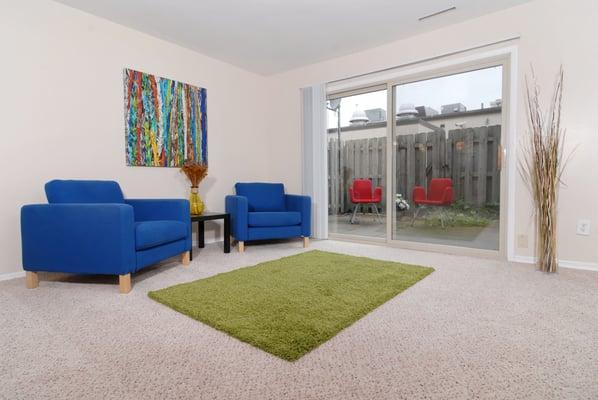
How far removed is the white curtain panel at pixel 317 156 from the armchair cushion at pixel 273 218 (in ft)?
2.15

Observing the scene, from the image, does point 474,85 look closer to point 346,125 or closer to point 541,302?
point 346,125

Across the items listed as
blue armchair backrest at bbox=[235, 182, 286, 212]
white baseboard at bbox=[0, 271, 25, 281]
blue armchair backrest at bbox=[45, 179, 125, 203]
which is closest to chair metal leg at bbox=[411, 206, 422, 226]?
blue armchair backrest at bbox=[235, 182, 286, 212]

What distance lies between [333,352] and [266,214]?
2337mm

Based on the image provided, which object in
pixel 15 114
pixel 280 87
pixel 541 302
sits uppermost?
pixel 280 87

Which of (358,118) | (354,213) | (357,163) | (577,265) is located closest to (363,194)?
(354,213)

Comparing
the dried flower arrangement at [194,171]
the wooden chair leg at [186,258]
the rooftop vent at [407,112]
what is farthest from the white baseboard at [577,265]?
the dried flower arrangement at [194,171]

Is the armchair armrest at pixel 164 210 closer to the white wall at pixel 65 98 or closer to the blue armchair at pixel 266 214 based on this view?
the white wall at pixel 65 98

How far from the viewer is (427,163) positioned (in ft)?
12.3

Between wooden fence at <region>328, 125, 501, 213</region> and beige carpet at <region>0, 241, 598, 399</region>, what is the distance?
4.56 feet

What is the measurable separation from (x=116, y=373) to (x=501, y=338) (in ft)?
5.58

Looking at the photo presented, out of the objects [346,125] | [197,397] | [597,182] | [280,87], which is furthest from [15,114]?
[597,182]

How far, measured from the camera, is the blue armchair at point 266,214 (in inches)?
140

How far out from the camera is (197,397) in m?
1.15

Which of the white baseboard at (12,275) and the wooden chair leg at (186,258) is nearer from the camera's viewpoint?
the white baseboard at (12,275)
